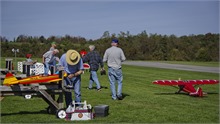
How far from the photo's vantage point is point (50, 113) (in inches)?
399

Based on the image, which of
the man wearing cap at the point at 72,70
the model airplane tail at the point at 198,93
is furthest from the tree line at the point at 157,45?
the man wearing cap at the point at 72,70

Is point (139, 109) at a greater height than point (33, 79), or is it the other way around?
point (33, 79)

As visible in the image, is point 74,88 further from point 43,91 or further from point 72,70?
point 43,91

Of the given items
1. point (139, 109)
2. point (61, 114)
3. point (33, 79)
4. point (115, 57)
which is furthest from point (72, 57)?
point (115, 57)

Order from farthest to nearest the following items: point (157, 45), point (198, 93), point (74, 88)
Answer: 1. point (157, 45)
2. point (198, 93)
3. point (74, 88)

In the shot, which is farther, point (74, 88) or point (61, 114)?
point (74, 88)

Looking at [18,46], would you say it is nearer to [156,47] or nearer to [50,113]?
[156,47]

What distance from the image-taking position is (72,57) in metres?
10.2

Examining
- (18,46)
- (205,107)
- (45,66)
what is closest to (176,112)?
(205,107)

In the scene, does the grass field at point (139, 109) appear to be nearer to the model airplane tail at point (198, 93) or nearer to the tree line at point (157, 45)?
the model airplane tail at point (198, 93)

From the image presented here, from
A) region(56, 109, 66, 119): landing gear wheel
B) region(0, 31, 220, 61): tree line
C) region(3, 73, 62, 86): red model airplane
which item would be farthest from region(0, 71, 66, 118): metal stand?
region(0, 31, 220, 61): tree line

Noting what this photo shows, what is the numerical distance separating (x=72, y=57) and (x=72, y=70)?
0.40 meters

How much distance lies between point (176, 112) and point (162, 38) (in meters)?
52.3

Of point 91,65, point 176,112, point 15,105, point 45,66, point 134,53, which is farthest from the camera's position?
point 134,53
